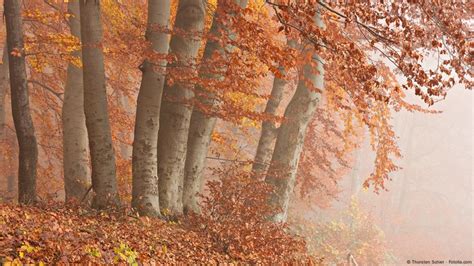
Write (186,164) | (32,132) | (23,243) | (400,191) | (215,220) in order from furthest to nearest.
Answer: (400,191), (186,164), (215,220), (32,132), (23,243)

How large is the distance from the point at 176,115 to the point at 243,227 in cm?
239

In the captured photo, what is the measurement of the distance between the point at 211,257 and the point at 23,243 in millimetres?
2826

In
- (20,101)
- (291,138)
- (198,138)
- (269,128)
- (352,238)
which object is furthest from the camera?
(352,238)

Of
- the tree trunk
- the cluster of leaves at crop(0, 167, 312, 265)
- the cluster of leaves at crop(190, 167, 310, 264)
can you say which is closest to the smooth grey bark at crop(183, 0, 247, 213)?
the cluster of leaves at crop(190, 167, 310, 264)

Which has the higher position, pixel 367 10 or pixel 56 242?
pixel 367 10

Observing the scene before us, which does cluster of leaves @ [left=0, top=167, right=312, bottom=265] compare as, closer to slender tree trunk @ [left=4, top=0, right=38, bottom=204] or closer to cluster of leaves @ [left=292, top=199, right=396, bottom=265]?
slender tree trunk @ [left=4, top=0, right=38, bottom=204]

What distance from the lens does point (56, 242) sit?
5.11 m

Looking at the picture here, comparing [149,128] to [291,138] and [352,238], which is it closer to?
[291,138]

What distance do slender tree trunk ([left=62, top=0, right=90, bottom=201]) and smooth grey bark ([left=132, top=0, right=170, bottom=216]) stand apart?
3.32 m

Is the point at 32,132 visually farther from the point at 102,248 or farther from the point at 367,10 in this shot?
the point at 367,10

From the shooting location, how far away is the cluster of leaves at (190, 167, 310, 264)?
7793 mm

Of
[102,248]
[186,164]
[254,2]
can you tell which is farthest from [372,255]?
[102,248]

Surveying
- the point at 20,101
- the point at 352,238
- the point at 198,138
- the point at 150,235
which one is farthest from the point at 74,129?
the point at 352,238

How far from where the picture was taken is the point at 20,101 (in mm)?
8055
